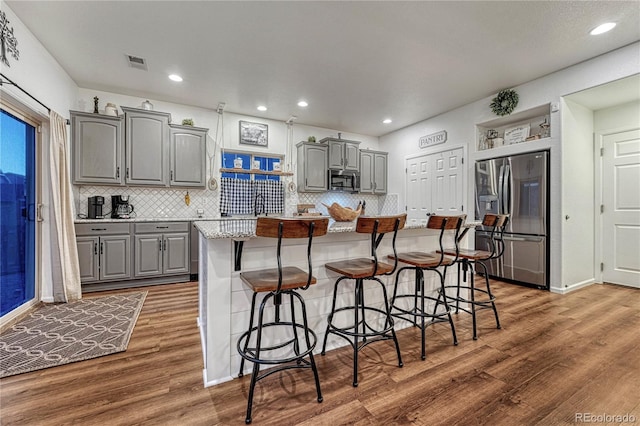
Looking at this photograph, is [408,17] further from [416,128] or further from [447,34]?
[416,128]

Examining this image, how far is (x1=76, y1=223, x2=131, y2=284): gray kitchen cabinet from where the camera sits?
3.46m

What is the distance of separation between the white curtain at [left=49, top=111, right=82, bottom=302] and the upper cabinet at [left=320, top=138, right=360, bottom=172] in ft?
13.1

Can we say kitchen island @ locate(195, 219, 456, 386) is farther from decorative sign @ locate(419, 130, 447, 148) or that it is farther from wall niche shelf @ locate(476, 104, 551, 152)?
decorative sign @ locate(419, 130, 447, 148)

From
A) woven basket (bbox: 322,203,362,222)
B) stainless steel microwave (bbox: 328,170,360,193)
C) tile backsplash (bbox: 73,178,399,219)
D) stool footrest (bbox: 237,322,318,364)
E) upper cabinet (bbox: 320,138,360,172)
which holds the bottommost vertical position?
stool footrest (bbox: 237,322,318,364)

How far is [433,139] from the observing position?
5.20m

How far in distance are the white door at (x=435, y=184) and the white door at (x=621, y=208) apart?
1.88 metres

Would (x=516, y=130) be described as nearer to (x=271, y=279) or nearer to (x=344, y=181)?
(x=344, y=181)

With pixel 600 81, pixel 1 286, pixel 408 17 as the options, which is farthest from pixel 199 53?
pixel 600 81

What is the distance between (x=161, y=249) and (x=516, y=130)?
547cm

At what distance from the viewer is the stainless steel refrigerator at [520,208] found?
12.0 feet

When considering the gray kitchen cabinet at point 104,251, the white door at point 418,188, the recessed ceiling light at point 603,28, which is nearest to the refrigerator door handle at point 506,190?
the white door at point 418,188

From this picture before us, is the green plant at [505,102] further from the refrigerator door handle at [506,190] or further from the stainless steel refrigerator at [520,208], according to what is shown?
the refrigerator door handle at [506,190]

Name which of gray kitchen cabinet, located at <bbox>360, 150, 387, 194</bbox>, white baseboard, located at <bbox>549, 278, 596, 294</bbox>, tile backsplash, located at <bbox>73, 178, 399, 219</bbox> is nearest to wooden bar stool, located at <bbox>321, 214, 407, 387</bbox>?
white baseboard, located at <bbox>549, 278, 596, 294</bbox>

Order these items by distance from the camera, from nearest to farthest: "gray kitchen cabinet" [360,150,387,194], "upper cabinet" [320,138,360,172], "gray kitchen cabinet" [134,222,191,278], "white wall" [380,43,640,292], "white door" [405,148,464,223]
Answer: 1. "white wall" [380,43,640,292]
2. "gray kitchen cabinet" [134,222,191,278]
3. "white door" [405,148,464,223]
4. "upper cabinet" [320,138,360,172]
5. "gray kitchen cabinet" [360,150,387,194]
